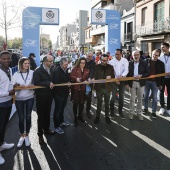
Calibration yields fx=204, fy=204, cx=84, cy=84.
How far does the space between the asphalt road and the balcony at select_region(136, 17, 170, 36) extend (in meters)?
17.1

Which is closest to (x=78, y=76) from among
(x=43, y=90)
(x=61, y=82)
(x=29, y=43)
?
(x=61, y=82)

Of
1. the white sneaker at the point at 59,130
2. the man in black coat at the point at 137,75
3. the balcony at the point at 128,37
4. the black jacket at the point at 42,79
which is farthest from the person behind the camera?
the balcony at the point at 128,37

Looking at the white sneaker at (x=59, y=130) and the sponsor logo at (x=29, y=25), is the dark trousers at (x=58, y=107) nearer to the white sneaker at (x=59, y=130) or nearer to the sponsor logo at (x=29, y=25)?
the white sneaker at (x=59, y=130)

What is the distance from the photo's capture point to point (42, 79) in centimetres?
456

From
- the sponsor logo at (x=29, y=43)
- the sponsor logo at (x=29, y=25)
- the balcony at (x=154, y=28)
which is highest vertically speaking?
the balcony at (x=154, y=28)

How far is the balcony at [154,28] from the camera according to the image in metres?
20.5

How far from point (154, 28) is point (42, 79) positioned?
21039 millimetres

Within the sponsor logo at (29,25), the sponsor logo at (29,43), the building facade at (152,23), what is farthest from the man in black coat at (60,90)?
the building facade at (152,23)

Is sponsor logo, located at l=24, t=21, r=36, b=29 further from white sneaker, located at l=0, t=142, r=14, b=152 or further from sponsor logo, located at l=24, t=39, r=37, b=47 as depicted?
white sneaker, located at l=0, t=142, r=14, b=152

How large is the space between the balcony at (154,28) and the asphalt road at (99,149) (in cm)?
1714

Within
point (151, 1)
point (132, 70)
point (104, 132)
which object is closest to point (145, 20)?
point (151, 1)

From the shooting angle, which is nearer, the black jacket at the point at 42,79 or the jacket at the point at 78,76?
the black jacket at the point at 42,79

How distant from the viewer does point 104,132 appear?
17.3 ft

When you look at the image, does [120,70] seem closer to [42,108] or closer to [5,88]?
[42,108]
